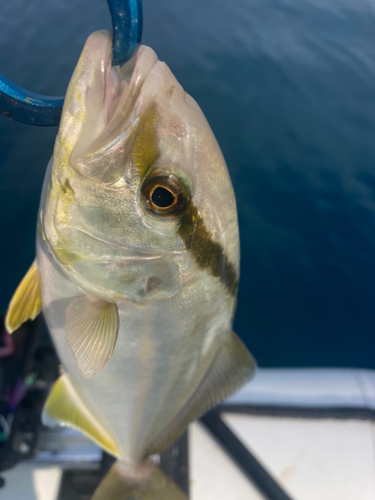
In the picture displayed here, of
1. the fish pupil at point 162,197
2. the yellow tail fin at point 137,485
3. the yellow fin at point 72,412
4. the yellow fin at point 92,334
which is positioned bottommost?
the yellow tail fin at point 137,485

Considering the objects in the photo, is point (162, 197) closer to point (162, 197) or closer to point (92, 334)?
point (162, 197)

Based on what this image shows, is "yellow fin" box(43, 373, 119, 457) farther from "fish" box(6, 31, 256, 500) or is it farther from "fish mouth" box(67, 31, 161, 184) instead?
"fish mouth" box(67, 31, 161, 184)

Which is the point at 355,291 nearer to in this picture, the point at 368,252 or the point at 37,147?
the point at 368,252

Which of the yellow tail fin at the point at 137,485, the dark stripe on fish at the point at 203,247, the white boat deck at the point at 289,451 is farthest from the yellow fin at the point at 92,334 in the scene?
the white boat deck at the point at 289,451

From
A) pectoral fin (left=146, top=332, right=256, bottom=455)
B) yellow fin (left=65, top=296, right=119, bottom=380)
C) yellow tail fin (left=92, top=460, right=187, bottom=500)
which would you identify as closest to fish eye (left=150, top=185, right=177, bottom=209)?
yellow fin (left=65, top=296, right=119, bottom=380)

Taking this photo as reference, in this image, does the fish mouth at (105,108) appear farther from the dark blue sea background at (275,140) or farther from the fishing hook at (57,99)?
the dark blue sea background at (275,140)

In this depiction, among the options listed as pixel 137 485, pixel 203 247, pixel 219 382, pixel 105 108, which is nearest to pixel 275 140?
pixel 219 382

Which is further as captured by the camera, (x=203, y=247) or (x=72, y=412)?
(x=72, y=412)
